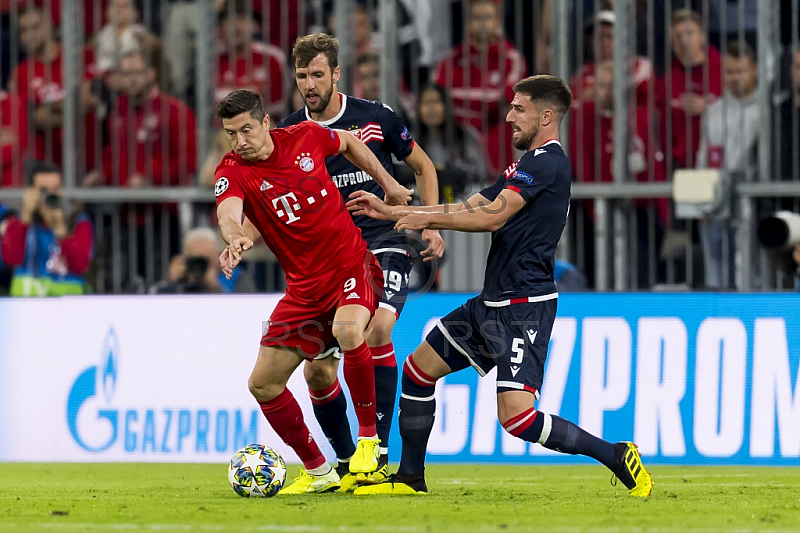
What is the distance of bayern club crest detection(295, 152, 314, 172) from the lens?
289 inches

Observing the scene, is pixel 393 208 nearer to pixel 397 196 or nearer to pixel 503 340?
pixel 397 196

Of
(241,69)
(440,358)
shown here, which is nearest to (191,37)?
(241,69)

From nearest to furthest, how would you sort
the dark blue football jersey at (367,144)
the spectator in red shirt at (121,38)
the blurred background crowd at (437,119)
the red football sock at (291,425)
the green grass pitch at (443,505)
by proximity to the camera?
the green grass pitch at (443,505) < the red football sock at (291,425) < the dark blue football jersey at (367,144) < the blurred background crowd at (437,119) < the spectator in red shirt at (121,38)

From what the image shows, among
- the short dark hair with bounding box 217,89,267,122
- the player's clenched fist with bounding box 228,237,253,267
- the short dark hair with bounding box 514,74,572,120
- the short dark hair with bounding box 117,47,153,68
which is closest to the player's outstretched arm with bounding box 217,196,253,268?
the player's clenched fist with bounding box 228,237,253,267

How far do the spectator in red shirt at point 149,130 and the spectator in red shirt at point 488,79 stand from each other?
8.73 feet

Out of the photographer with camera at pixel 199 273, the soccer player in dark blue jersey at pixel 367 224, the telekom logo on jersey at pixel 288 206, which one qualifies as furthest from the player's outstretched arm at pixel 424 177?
the photographer with camera at pixel 199 273

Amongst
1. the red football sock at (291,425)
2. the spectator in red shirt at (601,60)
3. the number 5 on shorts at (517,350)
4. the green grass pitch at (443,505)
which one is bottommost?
the green grass pitch at (443,505)

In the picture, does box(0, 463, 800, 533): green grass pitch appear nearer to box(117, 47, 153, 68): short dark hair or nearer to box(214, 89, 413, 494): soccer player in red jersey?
box(214, 89, 413, 494): soccer player in red jersey

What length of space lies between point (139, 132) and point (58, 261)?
64.3 inches

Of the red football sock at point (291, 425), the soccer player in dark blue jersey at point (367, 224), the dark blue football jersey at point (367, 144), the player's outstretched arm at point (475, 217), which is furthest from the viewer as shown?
the dark blue football jersey at point (367, 144)

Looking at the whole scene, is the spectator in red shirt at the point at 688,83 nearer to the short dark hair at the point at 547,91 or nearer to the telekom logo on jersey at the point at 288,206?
the short dark hair at the point at 547,91

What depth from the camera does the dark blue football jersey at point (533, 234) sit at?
7.03m

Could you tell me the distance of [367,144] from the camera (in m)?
→ 8.12

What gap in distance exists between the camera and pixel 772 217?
1061 cm
